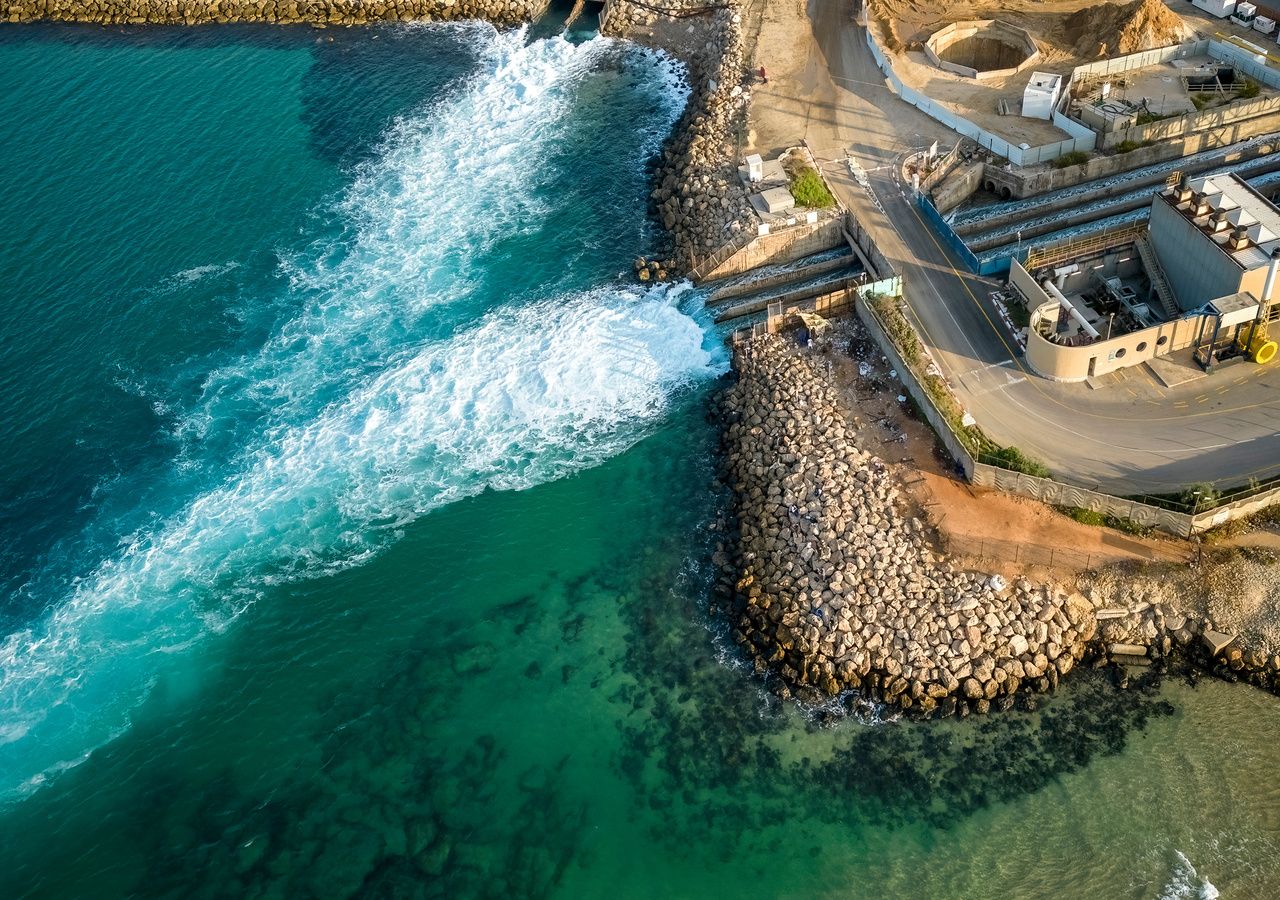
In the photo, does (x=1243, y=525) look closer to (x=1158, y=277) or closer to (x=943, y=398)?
(x=943, y=398)

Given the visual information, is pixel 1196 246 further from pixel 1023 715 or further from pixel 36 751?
pixel 36 751

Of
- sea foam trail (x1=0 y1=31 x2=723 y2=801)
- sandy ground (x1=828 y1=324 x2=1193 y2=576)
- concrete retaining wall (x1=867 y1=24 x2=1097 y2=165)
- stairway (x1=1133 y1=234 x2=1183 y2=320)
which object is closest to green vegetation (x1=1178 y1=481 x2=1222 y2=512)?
sandy ground (x1=828 y1=324 x2=1193 y2=576)

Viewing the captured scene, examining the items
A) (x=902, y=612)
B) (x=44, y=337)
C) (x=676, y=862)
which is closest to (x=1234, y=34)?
(x=902, y=612)

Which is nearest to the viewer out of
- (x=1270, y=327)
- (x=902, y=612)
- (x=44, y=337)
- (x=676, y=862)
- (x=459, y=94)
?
(x=676, y=862)

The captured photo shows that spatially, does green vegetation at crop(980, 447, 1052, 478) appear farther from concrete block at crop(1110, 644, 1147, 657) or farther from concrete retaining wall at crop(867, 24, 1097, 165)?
concrete retaining wall at crop(867, 24, 1097, 165)

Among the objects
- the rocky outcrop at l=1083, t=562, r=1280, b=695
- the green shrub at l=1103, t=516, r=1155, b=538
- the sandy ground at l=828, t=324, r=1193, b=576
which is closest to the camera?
the rocky outcrop at l=1083, t=562, r=1280, b=695
